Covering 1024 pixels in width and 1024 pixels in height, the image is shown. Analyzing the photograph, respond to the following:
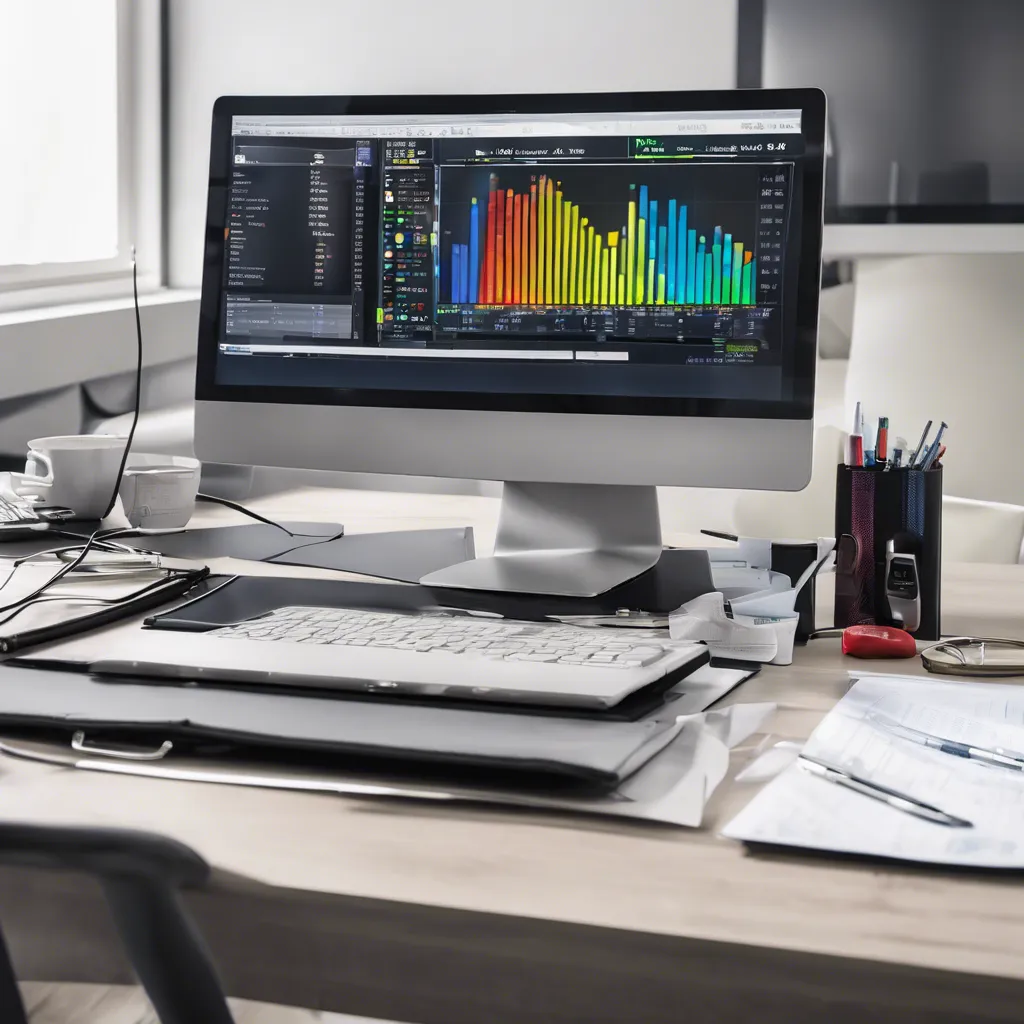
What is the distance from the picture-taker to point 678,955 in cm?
51

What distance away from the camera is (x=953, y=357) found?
2252mm

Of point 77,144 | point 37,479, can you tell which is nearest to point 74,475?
point 37,479

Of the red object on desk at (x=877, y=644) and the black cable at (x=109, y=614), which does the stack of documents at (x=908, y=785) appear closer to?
the red object on desk at (x=877, y=644)

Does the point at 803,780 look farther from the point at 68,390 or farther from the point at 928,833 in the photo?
the point at 68,390

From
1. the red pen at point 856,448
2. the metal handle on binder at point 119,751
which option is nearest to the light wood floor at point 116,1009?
the metal handle on binder at point 119,751

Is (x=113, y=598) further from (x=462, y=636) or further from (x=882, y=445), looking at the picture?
(x=882, y=445)

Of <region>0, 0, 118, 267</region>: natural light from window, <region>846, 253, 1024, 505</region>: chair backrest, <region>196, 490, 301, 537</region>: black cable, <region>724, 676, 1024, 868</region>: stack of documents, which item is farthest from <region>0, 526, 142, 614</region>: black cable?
<region>846, 253, 1024, 505</region>: chair backrest

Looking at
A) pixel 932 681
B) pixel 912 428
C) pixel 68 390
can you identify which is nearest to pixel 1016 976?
pixel 932 681

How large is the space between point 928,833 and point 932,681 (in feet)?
1.05

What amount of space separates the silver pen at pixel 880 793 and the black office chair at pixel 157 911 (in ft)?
1.10

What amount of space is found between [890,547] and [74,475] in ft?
3.08

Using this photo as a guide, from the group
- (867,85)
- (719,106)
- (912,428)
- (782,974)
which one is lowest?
(782,974)

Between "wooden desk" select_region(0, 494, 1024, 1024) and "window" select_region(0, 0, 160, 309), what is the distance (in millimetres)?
1615

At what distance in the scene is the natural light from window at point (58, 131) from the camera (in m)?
2.21
